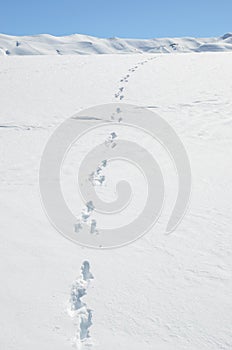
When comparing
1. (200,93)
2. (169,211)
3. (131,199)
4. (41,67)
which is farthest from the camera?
(41,67)

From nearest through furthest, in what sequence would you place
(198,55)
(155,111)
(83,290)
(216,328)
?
1. (216,328)
2. (83,290)
3. (155,111)
4. (198,55)

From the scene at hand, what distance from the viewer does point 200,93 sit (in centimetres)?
1530

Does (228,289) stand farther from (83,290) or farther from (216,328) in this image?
(83,290)

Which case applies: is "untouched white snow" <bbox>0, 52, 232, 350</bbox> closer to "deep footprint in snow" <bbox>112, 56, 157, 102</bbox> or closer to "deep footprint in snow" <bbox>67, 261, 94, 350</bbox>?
"deep footprint in snow" <bbox>67, 261, 94, 350</bbox>

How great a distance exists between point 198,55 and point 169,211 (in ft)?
59.7

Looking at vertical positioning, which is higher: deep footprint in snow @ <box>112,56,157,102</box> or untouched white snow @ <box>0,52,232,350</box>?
deep footprint in snow @ <box>112,56,157,102</box>

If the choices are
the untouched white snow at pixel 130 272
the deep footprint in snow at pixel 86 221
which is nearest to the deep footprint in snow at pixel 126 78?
the untouched white snow at pixel 130 272

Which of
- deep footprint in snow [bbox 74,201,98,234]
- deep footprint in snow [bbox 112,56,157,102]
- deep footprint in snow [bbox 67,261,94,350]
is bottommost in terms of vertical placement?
deep footprint in snow [bbox 67,261,94,350]

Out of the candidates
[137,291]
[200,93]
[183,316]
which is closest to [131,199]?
[137,291]

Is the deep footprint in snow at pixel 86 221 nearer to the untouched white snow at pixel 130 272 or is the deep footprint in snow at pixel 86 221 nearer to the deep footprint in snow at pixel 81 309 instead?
the untouched white snow at pixel 130 272

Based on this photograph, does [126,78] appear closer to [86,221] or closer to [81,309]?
[86,221]

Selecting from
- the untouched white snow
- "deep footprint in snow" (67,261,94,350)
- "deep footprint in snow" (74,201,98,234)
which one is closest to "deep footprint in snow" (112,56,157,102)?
the untouched white snow

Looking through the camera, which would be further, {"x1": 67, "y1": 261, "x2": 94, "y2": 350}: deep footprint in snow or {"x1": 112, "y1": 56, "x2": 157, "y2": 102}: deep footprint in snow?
{"x1": 112, "y1": 56, "x2": 157, "y2": 102}: deep footprint in snow

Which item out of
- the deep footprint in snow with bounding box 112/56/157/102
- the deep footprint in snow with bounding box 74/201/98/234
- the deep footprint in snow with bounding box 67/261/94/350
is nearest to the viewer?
the deep footprint in snow with bounding box 67/261/94/350
